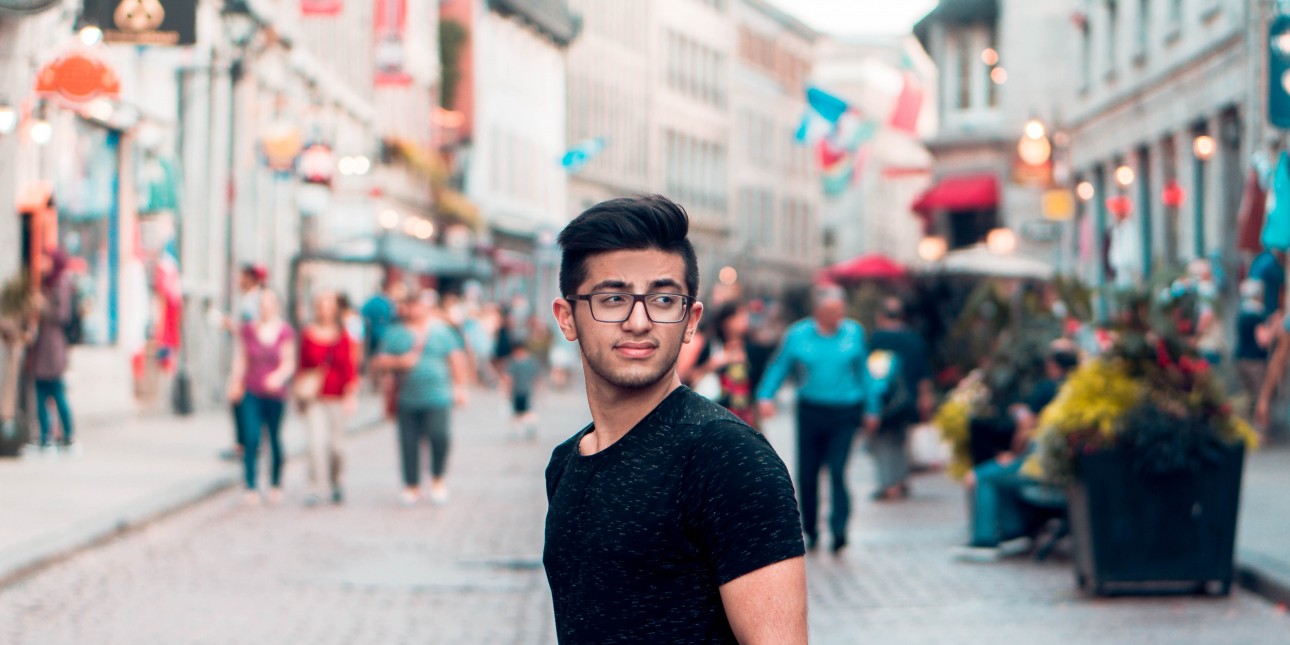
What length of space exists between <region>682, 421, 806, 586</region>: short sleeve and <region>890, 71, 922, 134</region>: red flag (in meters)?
34.1

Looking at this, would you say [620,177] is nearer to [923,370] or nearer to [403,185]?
[403,185]

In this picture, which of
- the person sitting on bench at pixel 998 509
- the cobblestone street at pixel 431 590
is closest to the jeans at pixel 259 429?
the cobblestone street at pixel 431 590

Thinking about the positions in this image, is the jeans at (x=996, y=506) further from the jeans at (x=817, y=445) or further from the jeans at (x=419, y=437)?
the jeans at (x=419, y=437)

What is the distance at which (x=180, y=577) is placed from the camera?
1170 centimetres

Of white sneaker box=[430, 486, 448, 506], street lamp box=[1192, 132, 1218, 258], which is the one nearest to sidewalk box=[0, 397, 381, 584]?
white sneaker box=[430, 486, 448, 506]

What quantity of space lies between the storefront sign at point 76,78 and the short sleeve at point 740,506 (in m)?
14.7

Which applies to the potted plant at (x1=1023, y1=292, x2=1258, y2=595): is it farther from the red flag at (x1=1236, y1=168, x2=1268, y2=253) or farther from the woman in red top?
the woman in red top

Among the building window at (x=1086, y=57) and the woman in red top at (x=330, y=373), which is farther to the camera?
the building window at (x=1086, y=57)

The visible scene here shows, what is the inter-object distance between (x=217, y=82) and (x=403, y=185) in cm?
1845

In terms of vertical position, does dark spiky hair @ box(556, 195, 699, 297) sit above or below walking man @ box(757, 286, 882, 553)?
above

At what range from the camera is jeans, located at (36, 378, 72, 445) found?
19.2 meters

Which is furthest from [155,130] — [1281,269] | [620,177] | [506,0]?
[620,177]

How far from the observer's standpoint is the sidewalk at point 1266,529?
35.6 feet

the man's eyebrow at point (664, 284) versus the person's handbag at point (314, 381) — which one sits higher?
the man's eyebrow at point (664, 284)
